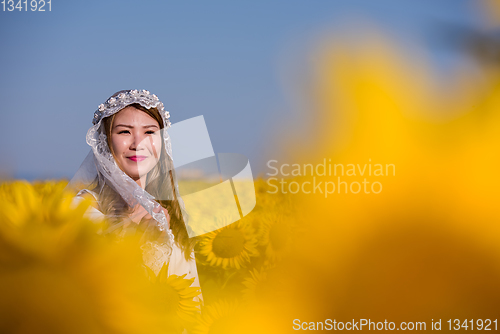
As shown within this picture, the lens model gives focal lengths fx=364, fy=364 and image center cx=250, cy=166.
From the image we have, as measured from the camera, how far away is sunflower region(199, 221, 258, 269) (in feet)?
4.16

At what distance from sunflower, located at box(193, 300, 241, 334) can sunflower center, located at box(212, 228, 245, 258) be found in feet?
1.16

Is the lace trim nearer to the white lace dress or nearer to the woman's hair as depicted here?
the white lace dress

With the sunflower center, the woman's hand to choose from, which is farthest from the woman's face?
the sunflower center

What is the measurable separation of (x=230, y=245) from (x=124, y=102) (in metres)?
0.61

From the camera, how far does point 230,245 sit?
1.30 m

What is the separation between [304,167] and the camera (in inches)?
47.4

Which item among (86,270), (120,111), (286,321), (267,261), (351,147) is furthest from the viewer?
(267,261)

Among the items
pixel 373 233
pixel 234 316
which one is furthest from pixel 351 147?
pixel 234 316

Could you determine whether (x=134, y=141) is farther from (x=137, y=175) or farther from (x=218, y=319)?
(x=218, y=319)

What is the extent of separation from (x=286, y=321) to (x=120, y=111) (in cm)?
71

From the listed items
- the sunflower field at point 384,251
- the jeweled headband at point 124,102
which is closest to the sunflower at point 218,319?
the sunflower field at point 384,251

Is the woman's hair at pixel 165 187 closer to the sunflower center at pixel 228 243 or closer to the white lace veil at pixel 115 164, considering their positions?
the white lace veil at pixel 115 164

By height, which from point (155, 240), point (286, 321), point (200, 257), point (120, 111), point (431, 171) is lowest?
point (286, 321)

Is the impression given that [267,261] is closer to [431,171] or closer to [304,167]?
[304,167]
